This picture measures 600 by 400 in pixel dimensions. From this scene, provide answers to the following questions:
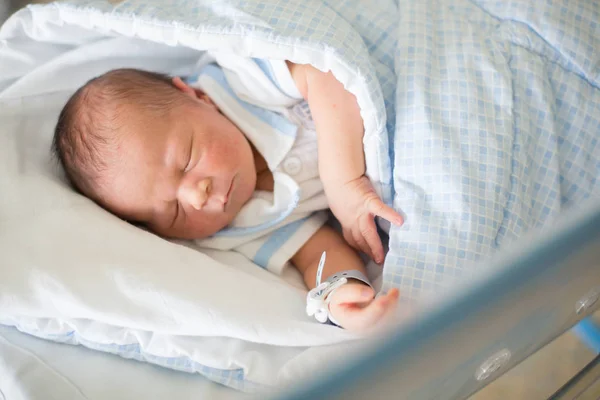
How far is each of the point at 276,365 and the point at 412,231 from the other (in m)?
0.24

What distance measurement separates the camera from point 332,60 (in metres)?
0.71

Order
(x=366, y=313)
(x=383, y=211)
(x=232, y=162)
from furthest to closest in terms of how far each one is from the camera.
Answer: (x=232, y=162) → (x=383, y=211) → (x=366, y=313)

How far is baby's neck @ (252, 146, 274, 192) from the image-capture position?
92cm

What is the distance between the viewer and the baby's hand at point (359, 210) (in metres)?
0.76

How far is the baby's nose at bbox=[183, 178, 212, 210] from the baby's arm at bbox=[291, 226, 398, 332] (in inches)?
7.1

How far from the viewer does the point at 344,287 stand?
25.6 inches

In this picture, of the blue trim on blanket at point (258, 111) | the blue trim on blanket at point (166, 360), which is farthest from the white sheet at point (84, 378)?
the blue trim on blanket at point (258, 111)

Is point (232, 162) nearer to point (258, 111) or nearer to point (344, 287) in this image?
point (258, 111)

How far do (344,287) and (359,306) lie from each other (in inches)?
1.2

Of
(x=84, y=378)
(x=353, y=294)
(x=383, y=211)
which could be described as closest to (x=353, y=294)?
(x=353, y=294)

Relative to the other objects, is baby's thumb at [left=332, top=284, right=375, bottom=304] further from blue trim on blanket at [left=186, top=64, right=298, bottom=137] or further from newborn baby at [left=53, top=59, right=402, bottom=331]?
blue trim on blanket at [left=186, top=64, right=298, bottom=137]

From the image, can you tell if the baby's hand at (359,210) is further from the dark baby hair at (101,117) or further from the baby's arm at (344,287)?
the dark baby hair at (101,117)

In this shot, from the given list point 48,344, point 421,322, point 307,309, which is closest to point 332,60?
point 307,309

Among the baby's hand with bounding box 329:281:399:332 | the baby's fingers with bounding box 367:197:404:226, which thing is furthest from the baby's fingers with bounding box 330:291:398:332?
the baby's fingers with bounding box 367:197:404:226
